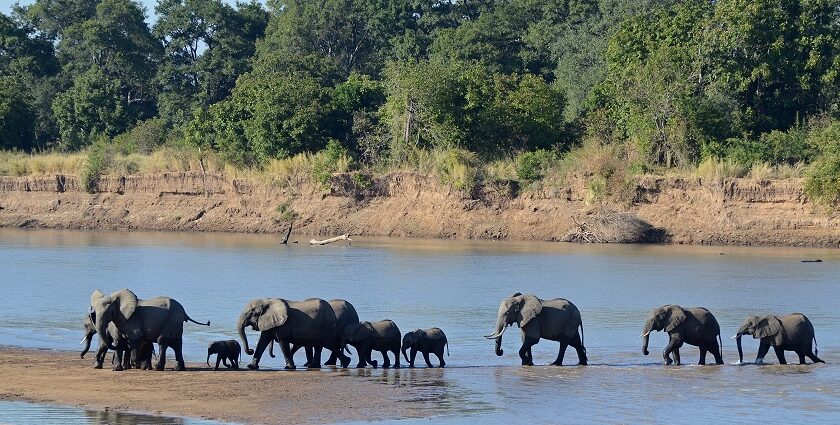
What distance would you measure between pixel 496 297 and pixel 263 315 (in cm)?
936

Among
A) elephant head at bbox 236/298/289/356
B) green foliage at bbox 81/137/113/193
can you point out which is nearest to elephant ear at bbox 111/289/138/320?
elephant head at bbox 236/298/289/356

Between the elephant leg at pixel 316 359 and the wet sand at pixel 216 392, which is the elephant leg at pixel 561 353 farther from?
the elephant leg at pixel 316 359

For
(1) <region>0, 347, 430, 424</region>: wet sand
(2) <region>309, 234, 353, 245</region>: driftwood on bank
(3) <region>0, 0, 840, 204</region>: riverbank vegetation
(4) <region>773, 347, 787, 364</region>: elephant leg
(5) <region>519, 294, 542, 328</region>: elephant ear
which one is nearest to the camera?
(1) <region>0, 347, 430, 424</region>: wet sand

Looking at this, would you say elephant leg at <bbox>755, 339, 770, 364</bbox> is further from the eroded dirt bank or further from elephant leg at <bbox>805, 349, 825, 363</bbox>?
the eroded dirt bank

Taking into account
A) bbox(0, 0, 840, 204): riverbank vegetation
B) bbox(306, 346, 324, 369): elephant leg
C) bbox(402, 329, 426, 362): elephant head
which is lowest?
bbox(306, 346, 324, 369): elephant leg

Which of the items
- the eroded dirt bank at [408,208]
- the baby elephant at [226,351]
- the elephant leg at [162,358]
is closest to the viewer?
the elephant leg at [162,358]

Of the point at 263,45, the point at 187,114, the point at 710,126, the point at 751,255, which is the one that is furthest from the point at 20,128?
the point at 751,255

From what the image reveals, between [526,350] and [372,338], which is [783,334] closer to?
[526,350]

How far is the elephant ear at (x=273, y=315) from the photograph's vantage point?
19.2 metres

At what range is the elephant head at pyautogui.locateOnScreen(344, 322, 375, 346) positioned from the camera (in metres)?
19.2

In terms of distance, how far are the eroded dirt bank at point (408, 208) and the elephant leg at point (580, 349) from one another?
73.6 feet

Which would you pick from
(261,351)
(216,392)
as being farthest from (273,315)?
(216,392)

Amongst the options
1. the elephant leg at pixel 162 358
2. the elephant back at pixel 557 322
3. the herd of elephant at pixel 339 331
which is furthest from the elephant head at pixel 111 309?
the elephant back at pixel 557 322

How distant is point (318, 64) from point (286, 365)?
37.8 metres
